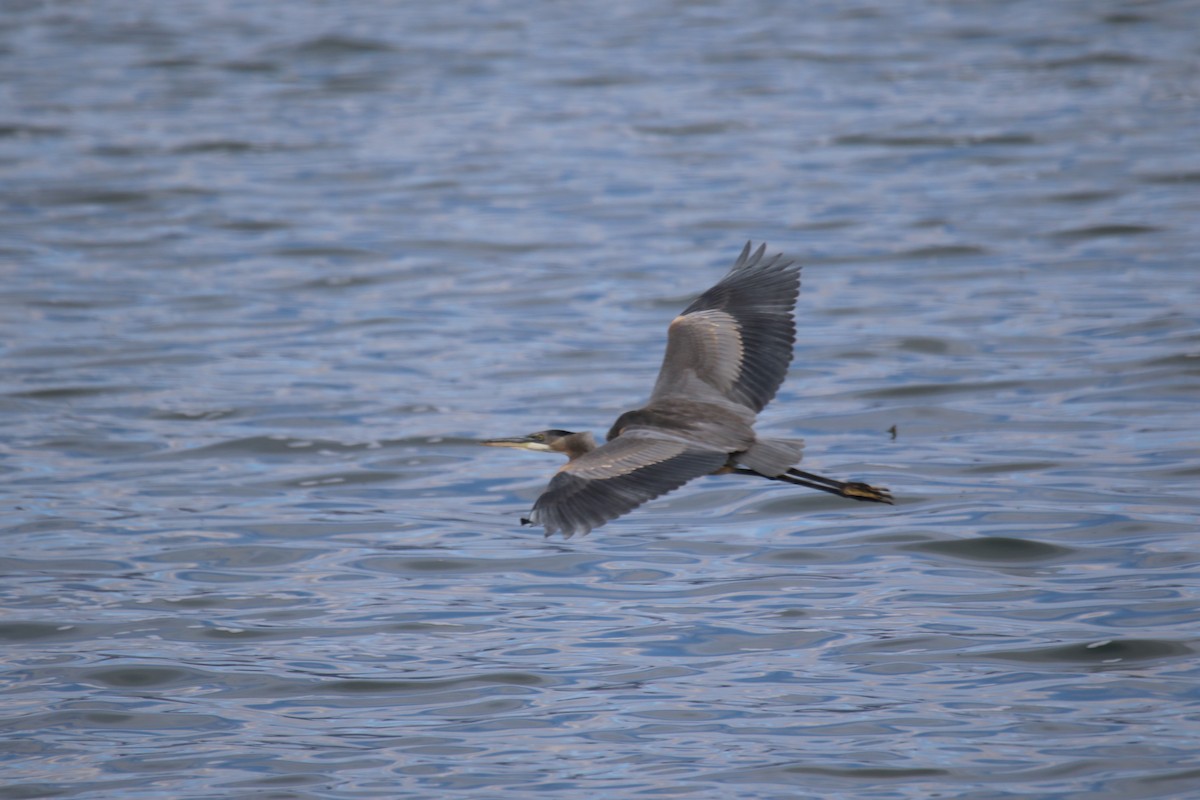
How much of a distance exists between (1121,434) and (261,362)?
5.86m

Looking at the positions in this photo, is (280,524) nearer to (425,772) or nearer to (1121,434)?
(425,772)

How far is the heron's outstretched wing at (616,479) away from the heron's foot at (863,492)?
38.4 inches

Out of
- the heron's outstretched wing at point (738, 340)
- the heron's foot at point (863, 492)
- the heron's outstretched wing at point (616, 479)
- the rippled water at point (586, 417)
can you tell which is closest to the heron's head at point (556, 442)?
the heron's outstretched wing at point (738, 340)

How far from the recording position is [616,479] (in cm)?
664

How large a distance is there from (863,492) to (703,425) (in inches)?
36.7

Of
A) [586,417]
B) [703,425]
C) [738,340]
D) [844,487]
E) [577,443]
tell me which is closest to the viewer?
[703,425]

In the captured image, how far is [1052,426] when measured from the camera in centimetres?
1004

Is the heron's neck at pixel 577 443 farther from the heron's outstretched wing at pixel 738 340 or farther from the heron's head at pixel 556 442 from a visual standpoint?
the heron's outstretched wing at pixel 738 340

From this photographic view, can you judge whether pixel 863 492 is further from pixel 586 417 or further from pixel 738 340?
pixel 586 417

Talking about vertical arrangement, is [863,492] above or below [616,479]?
below

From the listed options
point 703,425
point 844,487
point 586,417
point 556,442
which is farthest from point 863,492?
point 586,417

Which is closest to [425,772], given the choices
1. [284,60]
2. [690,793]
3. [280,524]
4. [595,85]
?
[690,793]

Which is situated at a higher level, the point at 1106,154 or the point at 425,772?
the point at 1106,154

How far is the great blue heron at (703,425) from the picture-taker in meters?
6.55
